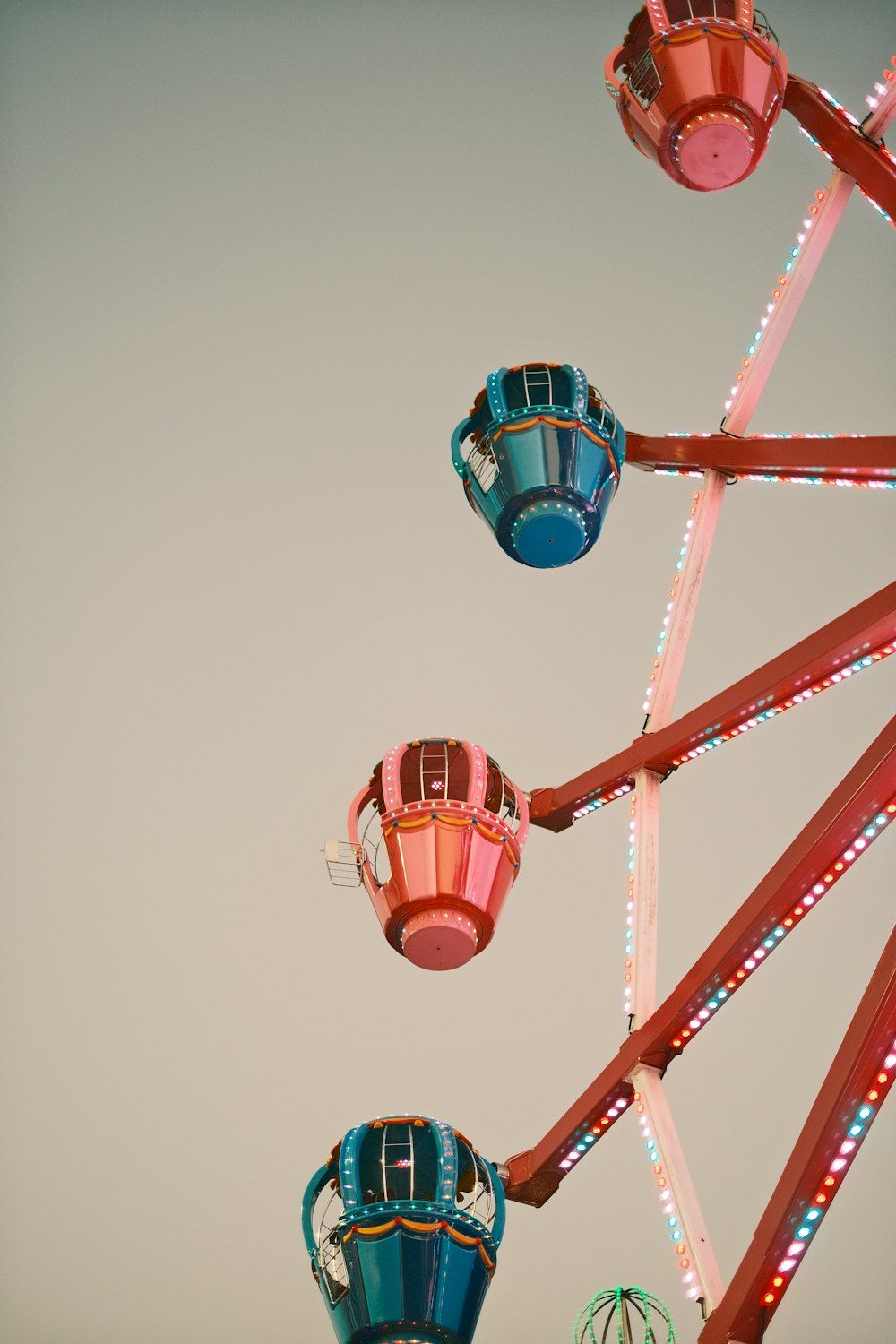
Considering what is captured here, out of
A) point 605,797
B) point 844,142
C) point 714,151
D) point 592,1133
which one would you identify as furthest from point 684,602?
point 592,1133

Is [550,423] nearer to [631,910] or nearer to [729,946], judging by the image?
[631,910]

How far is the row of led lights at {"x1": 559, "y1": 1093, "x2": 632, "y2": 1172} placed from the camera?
8938 mm

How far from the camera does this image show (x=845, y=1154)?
6.53 meters

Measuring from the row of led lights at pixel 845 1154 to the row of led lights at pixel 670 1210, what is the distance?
91cm

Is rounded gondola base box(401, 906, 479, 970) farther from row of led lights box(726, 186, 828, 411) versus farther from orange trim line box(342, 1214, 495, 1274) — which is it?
row of led lights box(726, 186, 828, 411)

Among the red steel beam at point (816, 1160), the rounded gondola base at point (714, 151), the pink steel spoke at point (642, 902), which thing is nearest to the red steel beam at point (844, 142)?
the rounded gondola base at point (714, 151)

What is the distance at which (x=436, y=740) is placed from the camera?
9750 mm

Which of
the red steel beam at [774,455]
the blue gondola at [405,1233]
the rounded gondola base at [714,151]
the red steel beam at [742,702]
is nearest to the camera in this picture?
the blue gondola at [405,1233]

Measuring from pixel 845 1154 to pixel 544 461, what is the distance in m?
4.60

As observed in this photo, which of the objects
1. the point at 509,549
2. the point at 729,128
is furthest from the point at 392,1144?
the point at 729,128

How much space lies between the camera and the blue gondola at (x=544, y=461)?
9.39m

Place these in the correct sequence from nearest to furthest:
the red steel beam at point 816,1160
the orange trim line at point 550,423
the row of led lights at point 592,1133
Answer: the red steel beam at point 816,1160, the row of led lights at point 592,1133, the orange trim line at point 550,423

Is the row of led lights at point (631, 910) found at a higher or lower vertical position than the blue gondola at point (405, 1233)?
higher

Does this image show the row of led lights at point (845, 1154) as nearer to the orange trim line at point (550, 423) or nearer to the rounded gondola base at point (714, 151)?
the orange trim line at point (550, 423)
